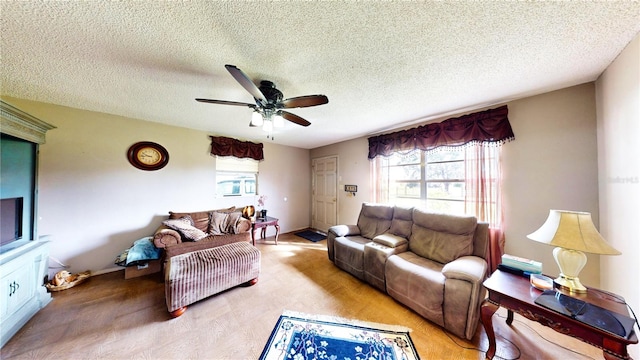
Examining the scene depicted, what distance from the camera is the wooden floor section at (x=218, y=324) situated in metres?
1.49

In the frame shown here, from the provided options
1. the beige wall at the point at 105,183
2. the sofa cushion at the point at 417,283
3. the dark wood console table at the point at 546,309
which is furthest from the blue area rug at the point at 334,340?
the beige wall at the point at 105,183

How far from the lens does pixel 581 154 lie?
6.38ft

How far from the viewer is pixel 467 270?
5.54ft

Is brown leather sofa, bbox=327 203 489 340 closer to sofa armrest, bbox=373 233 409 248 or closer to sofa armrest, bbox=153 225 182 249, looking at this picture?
sofa armrest, bbox=373 233 409 248

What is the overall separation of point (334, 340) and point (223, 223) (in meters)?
2.67

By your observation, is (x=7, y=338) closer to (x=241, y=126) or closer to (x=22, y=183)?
(x=22, y=183)

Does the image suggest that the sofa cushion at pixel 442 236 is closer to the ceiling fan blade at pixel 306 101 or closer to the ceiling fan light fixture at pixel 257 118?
the ceiling fan blade at pixel 306 101

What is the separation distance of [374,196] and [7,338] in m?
4.49

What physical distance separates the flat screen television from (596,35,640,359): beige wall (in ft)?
17.3

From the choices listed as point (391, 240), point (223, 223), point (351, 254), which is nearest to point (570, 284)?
point (391, 240)

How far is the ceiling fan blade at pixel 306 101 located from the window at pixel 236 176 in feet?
8.96

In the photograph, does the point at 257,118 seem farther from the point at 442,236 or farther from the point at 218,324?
the point at 442,236

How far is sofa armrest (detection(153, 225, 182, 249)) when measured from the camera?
262cm

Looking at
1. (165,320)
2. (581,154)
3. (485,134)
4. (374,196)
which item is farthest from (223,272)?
(581,154)
